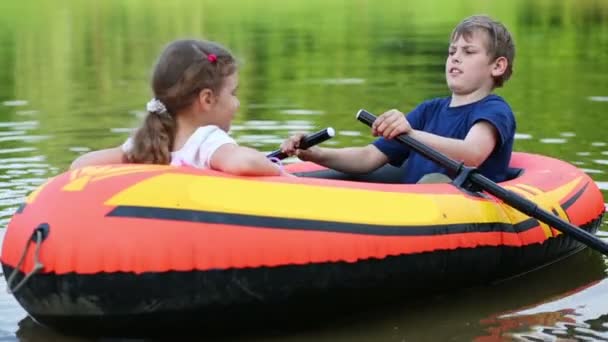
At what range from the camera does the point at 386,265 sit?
4.61m

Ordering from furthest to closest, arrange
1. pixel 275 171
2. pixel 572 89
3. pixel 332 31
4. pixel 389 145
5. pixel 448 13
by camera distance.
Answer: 1. pixel 448 13
2. pixel 332 31
3. pixel 572 89
4. pixel 389 145
5. pixel 275 171

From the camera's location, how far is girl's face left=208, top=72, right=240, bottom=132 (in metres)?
4.60

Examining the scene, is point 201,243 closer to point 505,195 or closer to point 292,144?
point 505,195

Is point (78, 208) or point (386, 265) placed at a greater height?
point (78, 208)

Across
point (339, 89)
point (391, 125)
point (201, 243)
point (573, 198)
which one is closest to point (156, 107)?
point (201, 243)

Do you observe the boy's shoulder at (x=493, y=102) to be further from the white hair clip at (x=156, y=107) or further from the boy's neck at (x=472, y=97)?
the white hair clip at (x=156, y=107)

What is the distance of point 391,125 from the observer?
5.06 m

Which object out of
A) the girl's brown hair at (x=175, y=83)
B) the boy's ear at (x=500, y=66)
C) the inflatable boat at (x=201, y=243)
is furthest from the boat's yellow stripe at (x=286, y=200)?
the boy's ear at (x=500, y=66)

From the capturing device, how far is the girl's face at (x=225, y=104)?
15.1 feet

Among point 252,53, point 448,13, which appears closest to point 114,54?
point 252,53

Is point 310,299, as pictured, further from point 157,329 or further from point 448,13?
point 448,13

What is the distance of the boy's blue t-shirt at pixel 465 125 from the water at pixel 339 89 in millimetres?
541

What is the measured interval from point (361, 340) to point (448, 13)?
20105 millimetres

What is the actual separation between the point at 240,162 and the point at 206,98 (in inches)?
11.6
